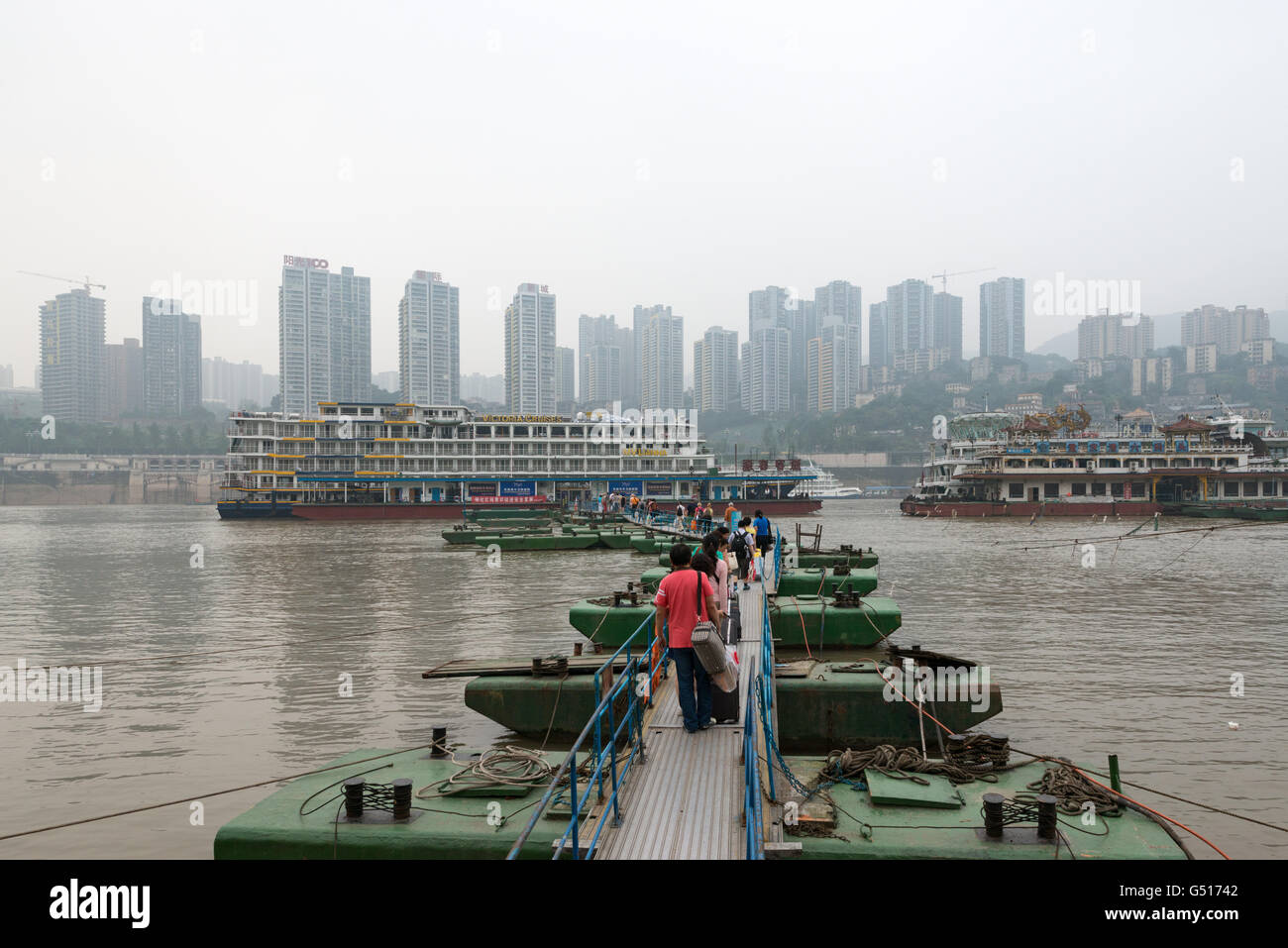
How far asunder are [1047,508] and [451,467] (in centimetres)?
6643

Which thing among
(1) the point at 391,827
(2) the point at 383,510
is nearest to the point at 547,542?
(1) the point at 391,827

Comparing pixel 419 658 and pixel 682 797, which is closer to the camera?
pixel 682 797

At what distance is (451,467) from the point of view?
336ft

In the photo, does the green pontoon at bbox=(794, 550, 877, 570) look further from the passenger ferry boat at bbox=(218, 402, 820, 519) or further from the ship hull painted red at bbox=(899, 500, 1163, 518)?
the passenger ferry boat at bbox=(218, 402, 820, 519)

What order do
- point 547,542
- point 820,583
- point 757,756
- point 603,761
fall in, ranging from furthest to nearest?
point 547,542 < point 820,583 < point 603,761 < point 757,756

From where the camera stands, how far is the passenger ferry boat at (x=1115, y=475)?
9031cm

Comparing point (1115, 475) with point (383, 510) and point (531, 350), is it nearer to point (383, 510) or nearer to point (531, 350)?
point (383, 510)

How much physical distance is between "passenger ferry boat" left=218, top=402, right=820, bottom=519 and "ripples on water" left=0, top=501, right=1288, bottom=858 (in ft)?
162

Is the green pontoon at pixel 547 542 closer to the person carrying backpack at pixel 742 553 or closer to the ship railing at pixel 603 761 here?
the person carrying backpack at pixel 742 553

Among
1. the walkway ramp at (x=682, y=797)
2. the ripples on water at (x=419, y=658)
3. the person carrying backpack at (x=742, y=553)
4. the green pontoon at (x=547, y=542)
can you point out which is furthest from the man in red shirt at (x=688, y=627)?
the green pontoon at (x=547, y=542)

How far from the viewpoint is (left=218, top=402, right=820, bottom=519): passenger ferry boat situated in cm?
9819

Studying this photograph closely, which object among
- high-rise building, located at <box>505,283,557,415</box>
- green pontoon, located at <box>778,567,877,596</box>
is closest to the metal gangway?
green pontoon, located at <box>778,567,877,596</box>
